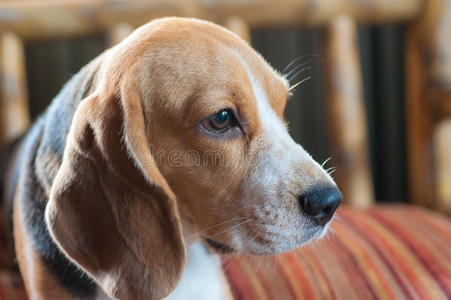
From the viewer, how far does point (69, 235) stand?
0.91 m

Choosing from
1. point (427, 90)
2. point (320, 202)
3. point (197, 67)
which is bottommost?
point (427, 90)

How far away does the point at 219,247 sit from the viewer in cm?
105

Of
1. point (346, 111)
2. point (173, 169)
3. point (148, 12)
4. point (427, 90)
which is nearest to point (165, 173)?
point (173, 169)

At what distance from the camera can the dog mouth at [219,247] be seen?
1041mm

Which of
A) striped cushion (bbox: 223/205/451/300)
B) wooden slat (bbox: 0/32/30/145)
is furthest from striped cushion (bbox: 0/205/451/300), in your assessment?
wooden slat (bbox: 0/32/30/145)

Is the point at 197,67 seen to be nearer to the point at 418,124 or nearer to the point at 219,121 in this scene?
the point at 219,121

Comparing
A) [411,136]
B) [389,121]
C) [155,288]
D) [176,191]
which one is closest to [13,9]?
[176,191]

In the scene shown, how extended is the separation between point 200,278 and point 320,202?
33cm

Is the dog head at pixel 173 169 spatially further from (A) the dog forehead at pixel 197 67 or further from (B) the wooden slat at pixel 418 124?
(B) the wooden slat at pixel 418 124

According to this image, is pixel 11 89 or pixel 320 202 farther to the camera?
pixel 11 89

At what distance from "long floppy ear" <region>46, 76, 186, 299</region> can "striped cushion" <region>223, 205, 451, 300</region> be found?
31 centimetres

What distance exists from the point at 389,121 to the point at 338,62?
0.80 m

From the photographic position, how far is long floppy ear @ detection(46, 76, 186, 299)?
913mm

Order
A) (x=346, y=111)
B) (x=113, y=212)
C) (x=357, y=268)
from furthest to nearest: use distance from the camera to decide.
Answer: (x=346, y=111) < (x=357, y=268) < (x=113, y=212)
